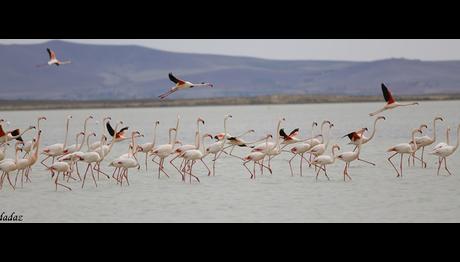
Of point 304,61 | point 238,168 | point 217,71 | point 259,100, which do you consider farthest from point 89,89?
point 238,168

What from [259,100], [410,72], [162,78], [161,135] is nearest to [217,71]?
[162,78]

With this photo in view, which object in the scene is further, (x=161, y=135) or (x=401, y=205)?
(x=161, y=135)

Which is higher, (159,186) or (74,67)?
(74,67)

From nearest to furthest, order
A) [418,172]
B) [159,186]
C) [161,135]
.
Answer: [159,186] < [418,172] < [161,135]

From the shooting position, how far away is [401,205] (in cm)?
906

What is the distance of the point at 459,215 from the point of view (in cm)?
843

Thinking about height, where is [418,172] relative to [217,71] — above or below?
below

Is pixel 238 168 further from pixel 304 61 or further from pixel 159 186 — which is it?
pixel 304 61

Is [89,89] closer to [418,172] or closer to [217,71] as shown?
[217,71]

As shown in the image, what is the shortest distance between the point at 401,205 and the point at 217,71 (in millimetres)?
135227

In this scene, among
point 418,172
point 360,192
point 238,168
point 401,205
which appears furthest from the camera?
point 238,168

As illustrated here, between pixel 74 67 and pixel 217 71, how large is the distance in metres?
29.3
